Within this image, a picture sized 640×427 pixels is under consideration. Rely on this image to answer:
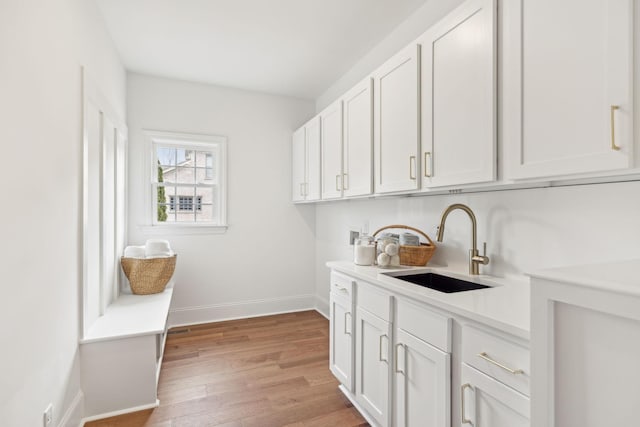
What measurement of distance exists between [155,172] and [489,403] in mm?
3564

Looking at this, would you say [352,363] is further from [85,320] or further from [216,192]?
[216,192]

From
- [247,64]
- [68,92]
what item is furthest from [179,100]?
[68,92]

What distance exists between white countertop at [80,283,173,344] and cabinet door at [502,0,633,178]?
2.34 m

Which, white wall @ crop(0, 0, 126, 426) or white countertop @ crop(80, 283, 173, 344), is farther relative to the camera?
white countertop @ crop(80, 283, 173, 344)

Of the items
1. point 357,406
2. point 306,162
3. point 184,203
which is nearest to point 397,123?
point 306,162

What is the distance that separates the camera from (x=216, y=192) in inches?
148

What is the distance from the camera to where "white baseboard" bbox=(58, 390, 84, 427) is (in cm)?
169

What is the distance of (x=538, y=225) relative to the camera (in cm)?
151

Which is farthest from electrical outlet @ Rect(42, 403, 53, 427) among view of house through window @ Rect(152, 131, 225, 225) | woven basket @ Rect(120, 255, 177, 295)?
view of house through window @ Rect(152, 131, 225, 225)

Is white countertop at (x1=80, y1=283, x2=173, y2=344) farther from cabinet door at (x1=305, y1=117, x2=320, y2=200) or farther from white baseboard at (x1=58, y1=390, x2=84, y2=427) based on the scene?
cabinet door at (x1=305, y1=117, x2=320, y2=200)

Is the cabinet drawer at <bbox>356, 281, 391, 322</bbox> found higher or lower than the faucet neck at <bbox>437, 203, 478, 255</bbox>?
lower

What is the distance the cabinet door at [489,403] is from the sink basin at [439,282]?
2.05ft

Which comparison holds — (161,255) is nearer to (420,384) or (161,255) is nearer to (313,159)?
(313,159)

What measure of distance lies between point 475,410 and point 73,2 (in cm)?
285
